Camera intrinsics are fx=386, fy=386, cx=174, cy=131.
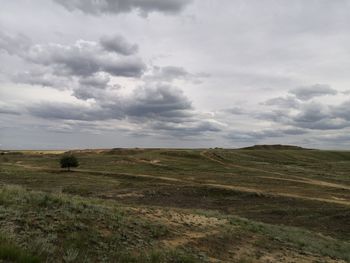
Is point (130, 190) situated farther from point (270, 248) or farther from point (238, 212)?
point (270, 248)

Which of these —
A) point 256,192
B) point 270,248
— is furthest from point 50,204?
point 256,192

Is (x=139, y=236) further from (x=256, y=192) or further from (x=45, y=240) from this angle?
(x=256, y=192)

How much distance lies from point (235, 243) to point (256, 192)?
962 inches

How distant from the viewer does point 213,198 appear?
126 feet

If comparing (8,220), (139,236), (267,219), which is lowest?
(267,219)

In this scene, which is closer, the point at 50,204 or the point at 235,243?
the point at 50,204

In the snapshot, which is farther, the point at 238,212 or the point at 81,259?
the point at 238,212

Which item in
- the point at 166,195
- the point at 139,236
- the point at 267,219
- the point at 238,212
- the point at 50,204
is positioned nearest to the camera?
the point at 139,236

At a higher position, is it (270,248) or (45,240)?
(45,240)

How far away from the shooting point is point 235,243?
14.9 m

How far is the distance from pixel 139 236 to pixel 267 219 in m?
18.7

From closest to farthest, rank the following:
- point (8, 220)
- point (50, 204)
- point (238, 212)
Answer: point (8, 220)
point (50, 204)
point (238, 212)

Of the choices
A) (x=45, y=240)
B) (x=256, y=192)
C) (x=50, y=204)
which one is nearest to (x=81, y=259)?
(x=45, y=240)

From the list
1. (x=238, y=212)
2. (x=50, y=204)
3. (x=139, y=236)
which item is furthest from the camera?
(x=238, y=212)
